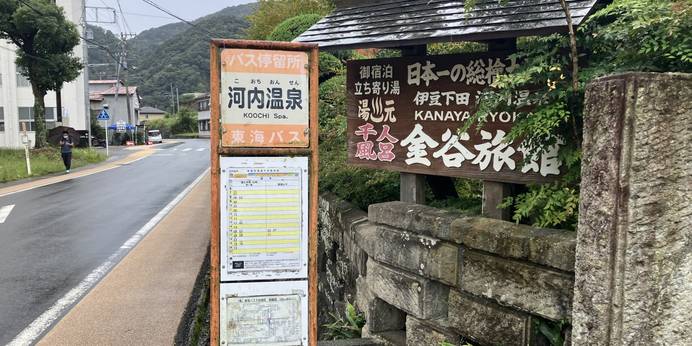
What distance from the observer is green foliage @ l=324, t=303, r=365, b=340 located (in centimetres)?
431

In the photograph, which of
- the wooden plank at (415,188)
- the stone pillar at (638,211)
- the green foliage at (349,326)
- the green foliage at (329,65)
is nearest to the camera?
the stone pillar at (638,211)

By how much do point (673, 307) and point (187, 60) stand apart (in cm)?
8070

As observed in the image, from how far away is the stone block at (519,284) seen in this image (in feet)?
8.46

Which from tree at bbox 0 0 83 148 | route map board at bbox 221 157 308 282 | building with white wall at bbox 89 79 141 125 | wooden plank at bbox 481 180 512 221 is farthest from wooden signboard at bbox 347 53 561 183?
building with white wall at bbox 89 79 141 125

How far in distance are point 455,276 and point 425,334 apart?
528mm

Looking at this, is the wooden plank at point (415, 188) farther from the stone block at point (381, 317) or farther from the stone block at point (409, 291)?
the stone block at point (381, 317)

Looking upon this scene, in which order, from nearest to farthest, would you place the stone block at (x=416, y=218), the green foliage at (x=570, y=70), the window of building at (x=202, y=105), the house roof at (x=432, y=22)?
the green foliage at (x=570, y=70) → the house roof at (x=432, y=22) → the stone block at (x=416, y=218) → the window of building at (x=202, y=105)

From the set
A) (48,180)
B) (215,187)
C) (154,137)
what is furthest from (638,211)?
(154,137)

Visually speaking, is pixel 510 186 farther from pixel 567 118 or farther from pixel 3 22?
pixel 3 22

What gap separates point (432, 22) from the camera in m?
3.58

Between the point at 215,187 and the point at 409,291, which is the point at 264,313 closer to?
the point at 215,187

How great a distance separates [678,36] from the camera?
2488 millimetres

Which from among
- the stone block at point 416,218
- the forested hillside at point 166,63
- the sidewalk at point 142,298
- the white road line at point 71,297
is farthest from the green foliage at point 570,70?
the forested hillside at point 166,63

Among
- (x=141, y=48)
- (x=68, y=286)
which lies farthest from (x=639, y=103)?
(x=141, y=48)
